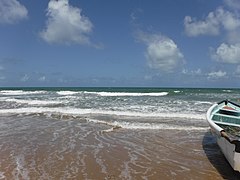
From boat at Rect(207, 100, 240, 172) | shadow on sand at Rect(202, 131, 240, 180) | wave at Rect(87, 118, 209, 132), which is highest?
boat at Rect(207, 100, 240, 172)

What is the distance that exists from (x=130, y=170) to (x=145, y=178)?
1.85 feet

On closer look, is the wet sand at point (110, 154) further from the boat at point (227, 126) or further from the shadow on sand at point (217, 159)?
the boat at point (227, 126)

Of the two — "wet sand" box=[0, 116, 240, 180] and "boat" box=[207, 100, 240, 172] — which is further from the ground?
"boat" box=[207, 100, 240, 172]

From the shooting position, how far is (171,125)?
1239cm

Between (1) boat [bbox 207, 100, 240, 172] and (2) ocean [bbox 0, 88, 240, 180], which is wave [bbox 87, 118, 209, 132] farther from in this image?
(1) boat [bbox 207, 100, 240, 172]

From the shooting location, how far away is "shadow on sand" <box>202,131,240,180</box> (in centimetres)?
595

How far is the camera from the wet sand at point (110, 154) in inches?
238

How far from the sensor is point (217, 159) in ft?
23.5

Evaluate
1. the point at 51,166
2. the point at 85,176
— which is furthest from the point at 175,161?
the point at 51,166

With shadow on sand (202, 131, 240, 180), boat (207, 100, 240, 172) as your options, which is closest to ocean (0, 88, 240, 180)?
shadow on sand (202, 131, 240, 180)

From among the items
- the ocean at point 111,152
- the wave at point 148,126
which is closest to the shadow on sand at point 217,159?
the ocean at point 111,152

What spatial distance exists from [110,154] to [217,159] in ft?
9.05

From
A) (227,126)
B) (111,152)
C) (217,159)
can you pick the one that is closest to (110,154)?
A: (111,152)

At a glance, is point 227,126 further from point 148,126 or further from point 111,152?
point 148,126
